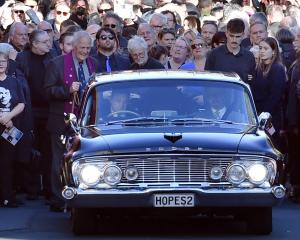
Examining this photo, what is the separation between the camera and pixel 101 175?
48.2ft

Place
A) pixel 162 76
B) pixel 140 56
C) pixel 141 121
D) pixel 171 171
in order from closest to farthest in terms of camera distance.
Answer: pixel 171 171 → pixel 141 121 → pixel 162 76 → pixel 140 56

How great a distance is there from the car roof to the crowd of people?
0.98 metres

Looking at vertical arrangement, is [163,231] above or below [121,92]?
below

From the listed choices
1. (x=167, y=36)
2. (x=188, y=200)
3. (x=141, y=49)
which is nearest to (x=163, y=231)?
(x=188, y=200)

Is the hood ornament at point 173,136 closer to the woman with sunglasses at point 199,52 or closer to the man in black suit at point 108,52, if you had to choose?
the man in black suit at point 108,52

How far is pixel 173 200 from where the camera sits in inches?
569

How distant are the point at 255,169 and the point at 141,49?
16.2 feet

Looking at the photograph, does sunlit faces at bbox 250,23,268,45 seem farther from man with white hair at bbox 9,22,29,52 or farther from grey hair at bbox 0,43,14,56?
grey hair at bbox 0,43,14,56

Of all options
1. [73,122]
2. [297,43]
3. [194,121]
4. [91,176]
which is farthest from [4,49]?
[91,176]

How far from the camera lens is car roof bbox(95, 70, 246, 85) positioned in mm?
16359

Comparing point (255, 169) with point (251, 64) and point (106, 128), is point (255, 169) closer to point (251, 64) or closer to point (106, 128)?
point (106, 128)

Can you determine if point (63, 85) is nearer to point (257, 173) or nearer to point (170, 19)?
point (257, 173)

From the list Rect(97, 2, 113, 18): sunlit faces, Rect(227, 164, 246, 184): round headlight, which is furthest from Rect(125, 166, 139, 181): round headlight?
Rect(97, 2, 113, 18): sunlit faces

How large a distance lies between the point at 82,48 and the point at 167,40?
456 cm
